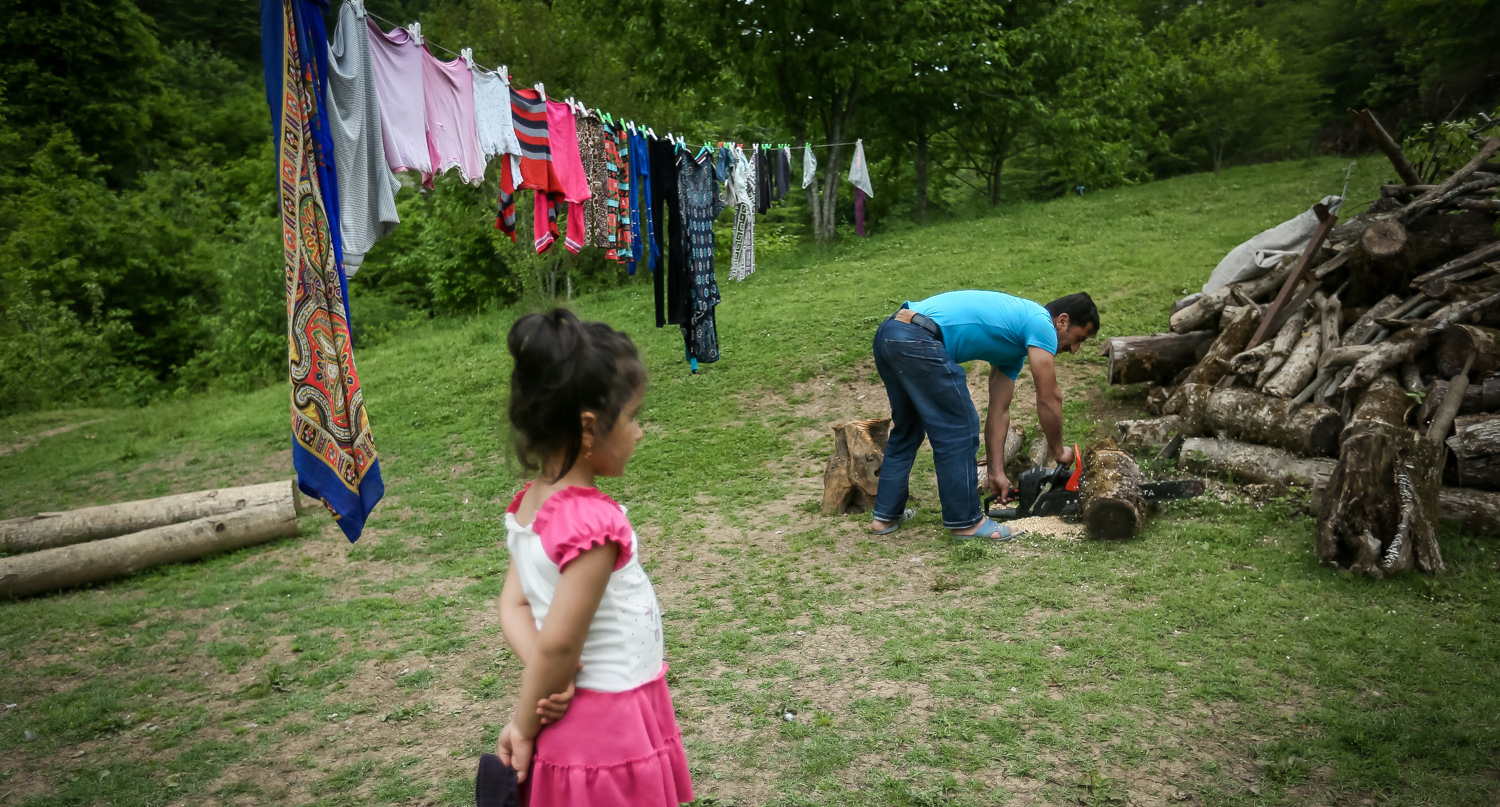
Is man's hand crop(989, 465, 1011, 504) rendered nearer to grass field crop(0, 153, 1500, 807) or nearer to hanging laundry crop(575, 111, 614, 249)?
grass field crop(0, 153, 1500, 807)

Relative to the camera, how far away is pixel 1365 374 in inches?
234

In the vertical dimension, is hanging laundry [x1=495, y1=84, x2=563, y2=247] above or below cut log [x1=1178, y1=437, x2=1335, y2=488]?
above

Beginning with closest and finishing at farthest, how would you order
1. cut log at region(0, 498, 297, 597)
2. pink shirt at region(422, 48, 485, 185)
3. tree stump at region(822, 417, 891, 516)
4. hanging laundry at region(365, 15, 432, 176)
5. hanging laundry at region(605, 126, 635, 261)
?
hanging laundry at region(365, 15, 432, 176), pink shirt at region(422, 48, 485, 185), cut log at region(0, 498, 297, 597), tree stump at region(822, 417, 891, 516), hanging laundry at region(605, 126, 635, 261)

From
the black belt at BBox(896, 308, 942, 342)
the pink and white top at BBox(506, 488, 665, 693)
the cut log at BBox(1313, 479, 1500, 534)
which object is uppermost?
the black belt at BBox(896, 308, 942, 342)

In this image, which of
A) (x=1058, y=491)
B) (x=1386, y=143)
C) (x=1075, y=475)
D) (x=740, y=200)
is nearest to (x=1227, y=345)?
(x=1386, y=143)

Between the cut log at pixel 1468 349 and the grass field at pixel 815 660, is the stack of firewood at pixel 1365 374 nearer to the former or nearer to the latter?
the cut log at pixel 1468 349

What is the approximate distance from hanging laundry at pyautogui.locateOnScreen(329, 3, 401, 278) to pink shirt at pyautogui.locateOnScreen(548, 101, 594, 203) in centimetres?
238

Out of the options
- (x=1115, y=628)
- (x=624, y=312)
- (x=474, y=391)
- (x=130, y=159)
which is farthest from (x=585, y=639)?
(x=130, y=159)

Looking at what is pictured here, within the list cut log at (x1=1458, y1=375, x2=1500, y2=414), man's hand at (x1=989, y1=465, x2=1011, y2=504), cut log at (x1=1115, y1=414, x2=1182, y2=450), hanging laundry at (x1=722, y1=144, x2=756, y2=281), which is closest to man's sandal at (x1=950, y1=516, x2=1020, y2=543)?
man's hand at (x1=989, y1=465, x2=1011, y2=504)

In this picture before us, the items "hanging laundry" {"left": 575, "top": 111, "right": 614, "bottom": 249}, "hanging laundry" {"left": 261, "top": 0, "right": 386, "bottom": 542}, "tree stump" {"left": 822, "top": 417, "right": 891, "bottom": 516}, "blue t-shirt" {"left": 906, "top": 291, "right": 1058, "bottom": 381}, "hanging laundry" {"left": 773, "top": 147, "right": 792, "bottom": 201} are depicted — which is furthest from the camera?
"hanging laundry" {"left": 773, "top": 147, "right": 792, "bottom": 201}

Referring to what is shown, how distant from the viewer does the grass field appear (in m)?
3.22

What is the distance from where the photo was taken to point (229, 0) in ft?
99.9

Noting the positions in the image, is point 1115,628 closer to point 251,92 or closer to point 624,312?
point 624,312

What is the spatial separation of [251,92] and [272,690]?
93.9ft
